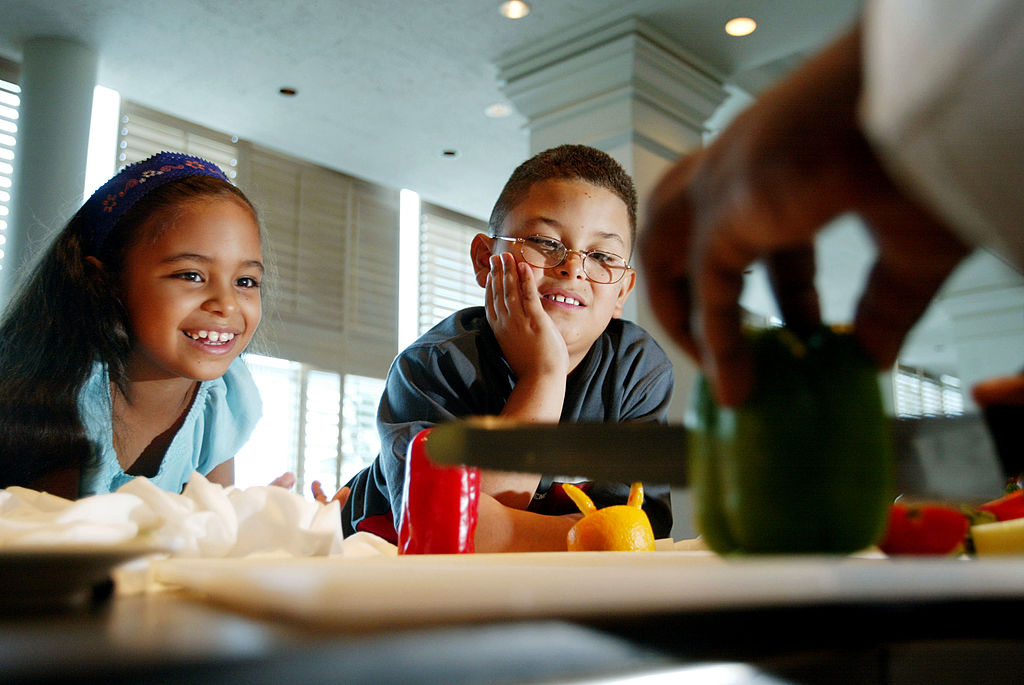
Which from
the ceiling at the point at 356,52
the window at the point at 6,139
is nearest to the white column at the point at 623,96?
the ceiling at the point at 356,52

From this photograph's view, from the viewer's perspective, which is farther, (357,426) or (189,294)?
(357,426)

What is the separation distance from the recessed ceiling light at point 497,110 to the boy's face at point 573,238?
2.50 m

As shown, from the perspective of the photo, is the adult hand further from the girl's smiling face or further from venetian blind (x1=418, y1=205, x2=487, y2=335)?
venetian blind (x1=418, y1=205, x2=487, y2=335)

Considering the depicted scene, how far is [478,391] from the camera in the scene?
1140 millimetres

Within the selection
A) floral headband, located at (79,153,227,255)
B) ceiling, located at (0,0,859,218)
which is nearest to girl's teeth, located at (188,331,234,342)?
floral headband, located at (79,153,227,255)

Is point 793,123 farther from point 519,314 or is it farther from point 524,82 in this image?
point 524,82

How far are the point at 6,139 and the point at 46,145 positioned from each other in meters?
0.55

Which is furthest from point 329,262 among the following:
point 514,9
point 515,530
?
point 515,530

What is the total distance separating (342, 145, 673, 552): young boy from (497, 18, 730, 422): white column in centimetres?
160

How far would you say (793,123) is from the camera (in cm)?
24

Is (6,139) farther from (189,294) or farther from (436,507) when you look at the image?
(436,507)

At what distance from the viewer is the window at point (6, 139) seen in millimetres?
3240

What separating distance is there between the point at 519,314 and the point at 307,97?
2808 mm

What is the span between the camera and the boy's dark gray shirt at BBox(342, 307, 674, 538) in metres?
0.99
